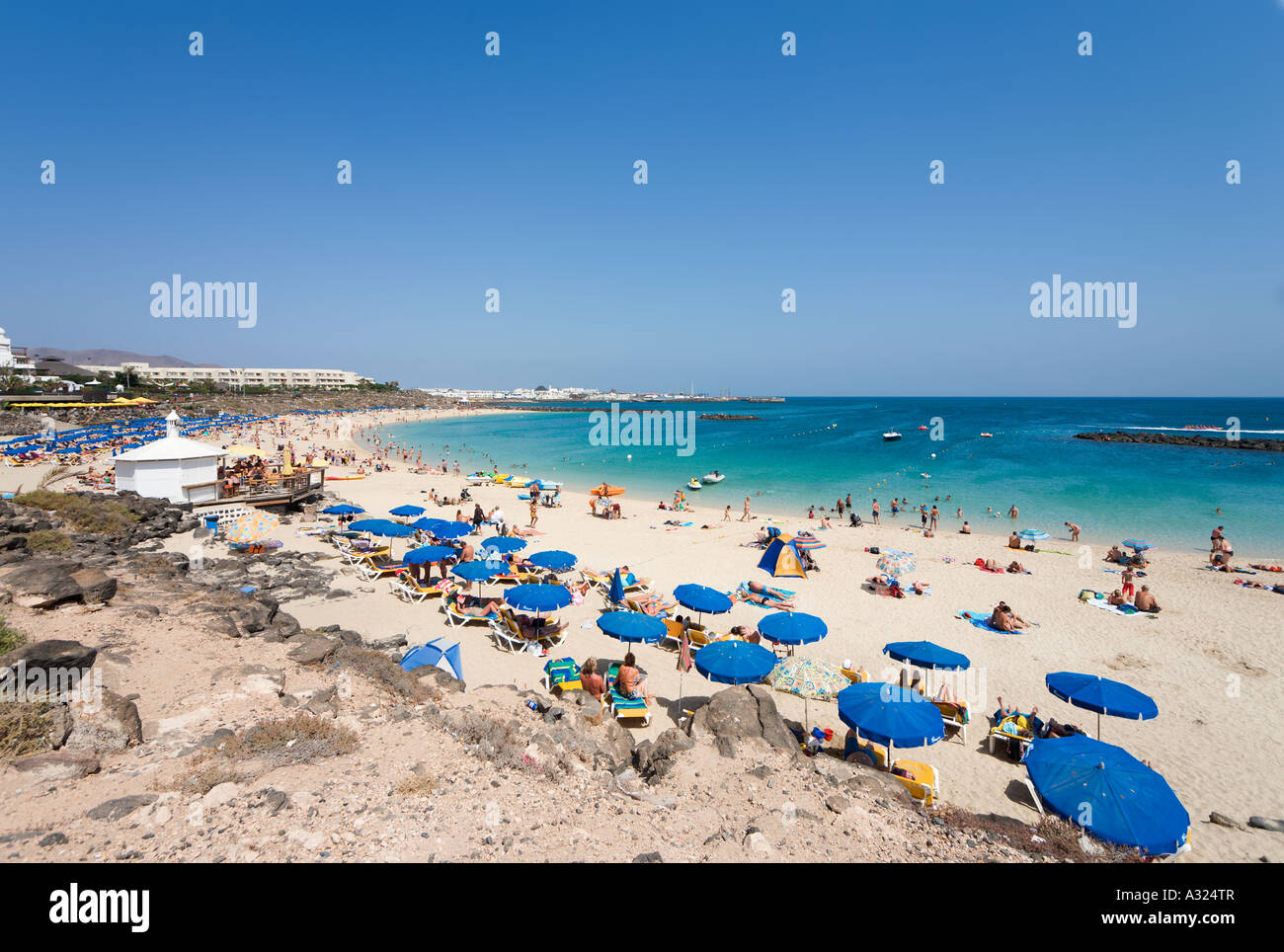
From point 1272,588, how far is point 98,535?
3204 centimetres

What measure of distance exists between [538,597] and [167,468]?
17325mm

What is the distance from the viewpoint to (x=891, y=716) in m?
7.24

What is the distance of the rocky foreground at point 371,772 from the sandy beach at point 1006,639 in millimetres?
2051

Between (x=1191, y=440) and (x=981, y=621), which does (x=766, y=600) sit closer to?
(x=981, y=621)

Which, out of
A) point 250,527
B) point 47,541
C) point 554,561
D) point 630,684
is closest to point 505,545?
point 554,561

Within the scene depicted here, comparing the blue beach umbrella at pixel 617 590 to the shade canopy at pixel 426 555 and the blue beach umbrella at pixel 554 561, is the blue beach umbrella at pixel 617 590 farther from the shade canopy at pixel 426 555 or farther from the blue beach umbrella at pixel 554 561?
the shade canopy at pixel 426 555

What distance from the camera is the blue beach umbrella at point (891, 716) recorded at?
6.98 metres

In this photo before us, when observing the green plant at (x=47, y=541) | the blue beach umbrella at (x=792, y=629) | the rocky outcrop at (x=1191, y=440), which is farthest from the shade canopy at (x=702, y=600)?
the rocky outcrop at (x=1191, y=440)

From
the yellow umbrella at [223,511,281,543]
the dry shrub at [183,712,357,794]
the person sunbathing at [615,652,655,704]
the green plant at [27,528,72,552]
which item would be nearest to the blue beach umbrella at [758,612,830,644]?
the person sunbathing at [615,652,655,704]

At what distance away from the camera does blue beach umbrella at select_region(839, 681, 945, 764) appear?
6.98 meters
